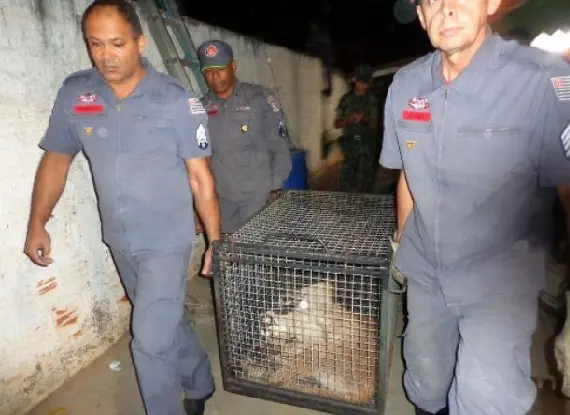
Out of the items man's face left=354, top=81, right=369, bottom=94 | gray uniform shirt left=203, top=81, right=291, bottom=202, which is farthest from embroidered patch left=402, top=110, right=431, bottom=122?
man's face left=354, top=81, right=369, bottom=94

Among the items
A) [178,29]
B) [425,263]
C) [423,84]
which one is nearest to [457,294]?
[425,263]

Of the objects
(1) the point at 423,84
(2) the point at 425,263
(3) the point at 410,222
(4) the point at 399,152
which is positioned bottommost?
(2) the point at 425,263

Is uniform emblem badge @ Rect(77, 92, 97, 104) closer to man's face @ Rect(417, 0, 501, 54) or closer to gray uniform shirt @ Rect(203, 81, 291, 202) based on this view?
gray uniform shirt @ Rect(203, 81, 291, 202)

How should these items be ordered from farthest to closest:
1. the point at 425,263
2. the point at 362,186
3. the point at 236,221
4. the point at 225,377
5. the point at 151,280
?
1. the point at 362,186
2. the point at 236,221
3. the point at 225,377
4. the point at 151,280
5. the point at 425,263

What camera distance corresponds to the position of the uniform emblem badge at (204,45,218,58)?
3.14 metres

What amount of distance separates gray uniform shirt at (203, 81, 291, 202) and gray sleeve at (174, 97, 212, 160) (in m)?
1.19

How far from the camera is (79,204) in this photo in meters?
2.60

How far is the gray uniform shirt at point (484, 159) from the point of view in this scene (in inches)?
58.1

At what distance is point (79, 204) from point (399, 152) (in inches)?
74.2

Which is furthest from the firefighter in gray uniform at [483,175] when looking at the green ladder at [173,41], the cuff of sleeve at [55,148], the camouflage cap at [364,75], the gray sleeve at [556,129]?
the camouflage cap at [364,75]

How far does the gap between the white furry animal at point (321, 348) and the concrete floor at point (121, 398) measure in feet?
0.74

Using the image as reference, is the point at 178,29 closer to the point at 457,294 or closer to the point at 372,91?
the point at 457,294

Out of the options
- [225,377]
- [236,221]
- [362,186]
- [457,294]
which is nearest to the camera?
[457,294]

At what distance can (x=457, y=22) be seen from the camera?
58.7 inches
